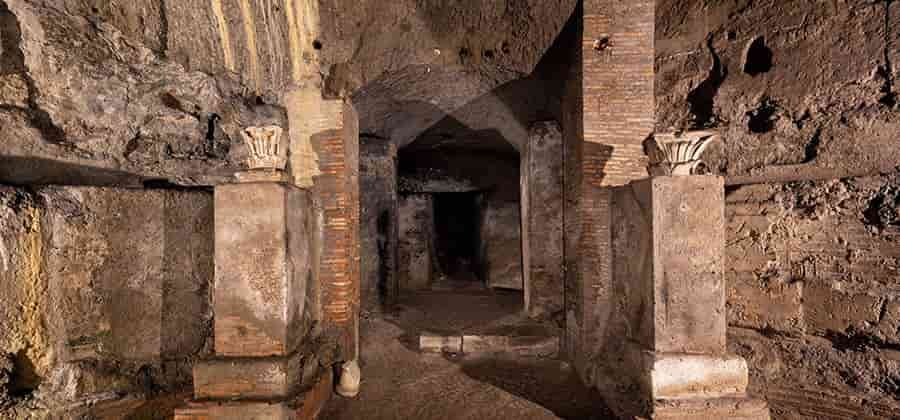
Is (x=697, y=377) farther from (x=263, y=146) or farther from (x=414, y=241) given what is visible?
(x=414, y=241)

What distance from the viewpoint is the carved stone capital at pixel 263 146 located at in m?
3.55

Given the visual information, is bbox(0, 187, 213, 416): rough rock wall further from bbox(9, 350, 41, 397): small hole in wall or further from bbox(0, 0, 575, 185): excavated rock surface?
bbox(0, 0, 575, 185): excavated rock surface

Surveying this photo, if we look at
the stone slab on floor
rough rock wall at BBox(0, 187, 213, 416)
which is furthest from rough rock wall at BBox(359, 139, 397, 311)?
rough rock wall at BBox(0, 187, 213, 416)

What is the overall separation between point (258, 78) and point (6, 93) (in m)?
2.06

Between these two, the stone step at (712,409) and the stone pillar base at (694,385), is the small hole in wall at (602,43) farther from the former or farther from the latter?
the stone step at (712,409)

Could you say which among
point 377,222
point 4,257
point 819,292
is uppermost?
point 377,222

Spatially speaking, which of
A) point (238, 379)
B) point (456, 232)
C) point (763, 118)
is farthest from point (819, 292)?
point (456, 232)

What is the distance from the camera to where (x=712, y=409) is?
10.4 feet

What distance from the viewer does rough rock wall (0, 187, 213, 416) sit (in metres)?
3.26

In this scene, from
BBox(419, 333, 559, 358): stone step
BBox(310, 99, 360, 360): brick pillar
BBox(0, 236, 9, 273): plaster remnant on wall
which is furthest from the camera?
BBox(419, 333, 559, 358): stone step

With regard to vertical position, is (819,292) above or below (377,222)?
below

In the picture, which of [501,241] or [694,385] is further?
[501,241]

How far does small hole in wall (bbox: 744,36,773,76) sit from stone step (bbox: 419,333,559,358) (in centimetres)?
408

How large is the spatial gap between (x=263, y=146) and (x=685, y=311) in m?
3.73
